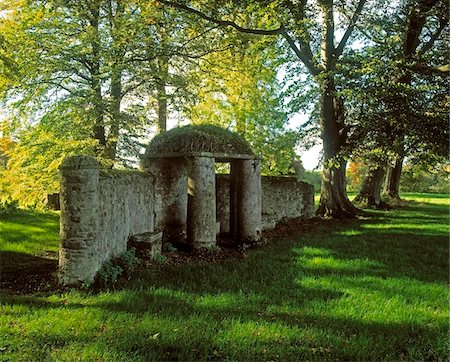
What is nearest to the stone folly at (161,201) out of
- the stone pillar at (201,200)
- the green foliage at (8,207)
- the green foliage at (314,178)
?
the stone pillar at (201,200)

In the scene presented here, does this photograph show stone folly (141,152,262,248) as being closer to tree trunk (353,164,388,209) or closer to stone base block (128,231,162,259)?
stone base block (128,231,162,259)

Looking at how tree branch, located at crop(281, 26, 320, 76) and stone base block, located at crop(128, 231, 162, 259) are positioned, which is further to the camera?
tree branch, located at crop(281, 26, 320, 76)

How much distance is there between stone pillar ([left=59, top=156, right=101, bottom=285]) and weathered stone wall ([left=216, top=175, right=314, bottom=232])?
6218mm

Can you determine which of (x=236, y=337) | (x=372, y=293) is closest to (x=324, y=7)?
(x=372, y=293)

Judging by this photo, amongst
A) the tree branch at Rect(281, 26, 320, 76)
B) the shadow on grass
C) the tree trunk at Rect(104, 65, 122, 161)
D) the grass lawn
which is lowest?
the grass lawn

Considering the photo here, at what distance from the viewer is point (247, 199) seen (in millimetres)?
10617

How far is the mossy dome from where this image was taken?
947 centimetres

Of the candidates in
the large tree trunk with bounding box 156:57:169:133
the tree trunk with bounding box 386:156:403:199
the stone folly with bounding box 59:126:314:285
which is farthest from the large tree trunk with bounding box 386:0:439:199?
the tree trunk with bounding box 386:156:403:199

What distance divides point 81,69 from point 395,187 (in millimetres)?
19755

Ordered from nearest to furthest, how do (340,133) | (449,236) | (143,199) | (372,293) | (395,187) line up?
(372,293)
(143,199)
(449,236)
(340,133)
(395,187)

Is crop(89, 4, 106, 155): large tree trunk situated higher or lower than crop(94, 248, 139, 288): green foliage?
higher

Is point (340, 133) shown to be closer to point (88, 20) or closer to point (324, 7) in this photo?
point (324, 7)

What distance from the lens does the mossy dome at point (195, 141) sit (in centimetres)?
947

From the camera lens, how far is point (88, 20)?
1424cm
